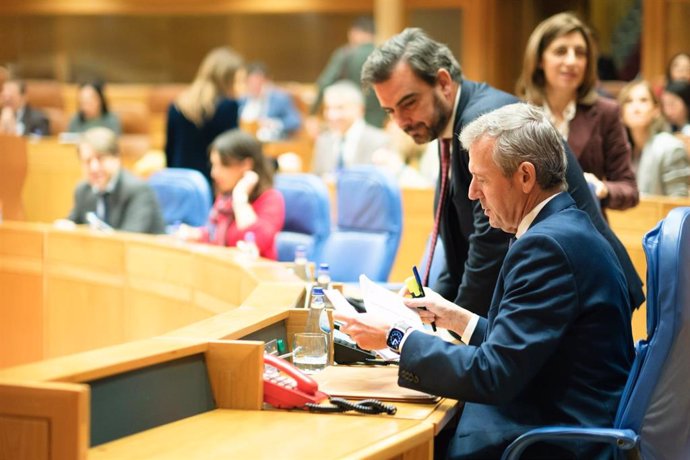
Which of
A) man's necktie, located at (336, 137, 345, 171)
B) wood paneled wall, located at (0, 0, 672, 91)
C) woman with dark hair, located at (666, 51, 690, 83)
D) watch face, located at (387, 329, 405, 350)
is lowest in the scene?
watch face, located at (387, 329, 405, 350)

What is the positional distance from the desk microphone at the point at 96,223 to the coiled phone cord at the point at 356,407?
339 cm

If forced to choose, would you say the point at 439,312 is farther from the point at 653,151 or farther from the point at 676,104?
the point at 676,104

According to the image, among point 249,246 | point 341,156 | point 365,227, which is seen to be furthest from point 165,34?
point 249,246

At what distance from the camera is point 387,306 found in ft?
8.75

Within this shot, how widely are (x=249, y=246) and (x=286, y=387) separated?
7.77ft

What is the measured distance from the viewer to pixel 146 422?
2250 millimetres

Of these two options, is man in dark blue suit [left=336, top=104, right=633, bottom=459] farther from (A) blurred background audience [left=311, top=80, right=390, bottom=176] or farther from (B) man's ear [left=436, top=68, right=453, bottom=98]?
(A) blurred background audience [left=311, top=80, right=390, bottom=176]

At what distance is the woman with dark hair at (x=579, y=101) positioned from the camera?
399 centimetres

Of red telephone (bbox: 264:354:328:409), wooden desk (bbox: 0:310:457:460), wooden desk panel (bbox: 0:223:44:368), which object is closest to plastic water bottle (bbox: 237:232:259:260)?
wooden desk panel (bbox: 0:223:44:368)

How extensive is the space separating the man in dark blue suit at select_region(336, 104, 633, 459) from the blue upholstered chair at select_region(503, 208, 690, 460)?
2.8 inches

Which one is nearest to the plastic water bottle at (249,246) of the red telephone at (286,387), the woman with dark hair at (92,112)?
the red telephone at (286,387)

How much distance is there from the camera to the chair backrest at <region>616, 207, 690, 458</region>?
2.32 m

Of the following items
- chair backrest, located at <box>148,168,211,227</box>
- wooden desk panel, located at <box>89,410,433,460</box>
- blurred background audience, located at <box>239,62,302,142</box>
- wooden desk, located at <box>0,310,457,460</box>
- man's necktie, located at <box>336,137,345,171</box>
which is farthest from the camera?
blurred background audience, located at <box>239,62,302,142</box>

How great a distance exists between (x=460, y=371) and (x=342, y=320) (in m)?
0.34
